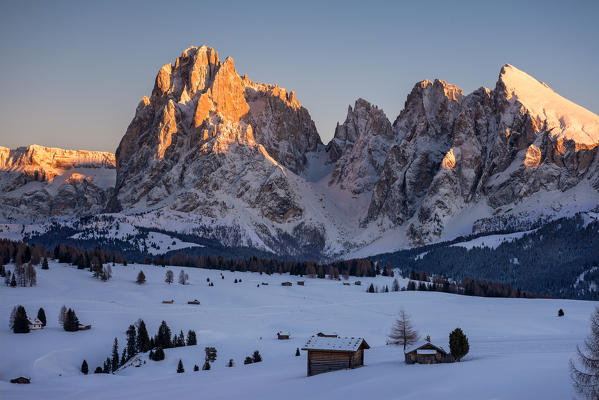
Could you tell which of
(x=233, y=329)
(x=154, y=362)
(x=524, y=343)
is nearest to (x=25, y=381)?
(x=154, y=362)

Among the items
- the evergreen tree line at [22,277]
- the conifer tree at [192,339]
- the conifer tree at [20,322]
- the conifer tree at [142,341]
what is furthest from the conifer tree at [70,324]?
the evergreen tree line at [22,277]

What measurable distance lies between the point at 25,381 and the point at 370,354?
1594 inches

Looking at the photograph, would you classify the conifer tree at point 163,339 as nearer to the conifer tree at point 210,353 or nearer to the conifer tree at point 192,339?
the conifer tree at point 192,339

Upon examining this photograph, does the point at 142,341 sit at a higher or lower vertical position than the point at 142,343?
higher

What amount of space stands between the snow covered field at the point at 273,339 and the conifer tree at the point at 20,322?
6.16ft

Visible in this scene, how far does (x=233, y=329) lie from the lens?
130 meters

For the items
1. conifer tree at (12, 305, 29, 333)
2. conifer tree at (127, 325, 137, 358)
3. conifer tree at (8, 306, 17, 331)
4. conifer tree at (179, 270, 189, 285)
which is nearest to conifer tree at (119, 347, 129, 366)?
conifer tree at (127, 325, 137, 358)

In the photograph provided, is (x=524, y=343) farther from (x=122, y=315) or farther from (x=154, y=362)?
(x=122, y=315)

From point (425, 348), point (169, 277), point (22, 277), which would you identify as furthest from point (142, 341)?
point (169, 277)

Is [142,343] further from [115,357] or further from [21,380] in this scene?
[21,380]

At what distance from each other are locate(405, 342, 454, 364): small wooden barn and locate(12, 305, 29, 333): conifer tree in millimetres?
73096

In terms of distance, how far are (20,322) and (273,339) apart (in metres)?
40.7

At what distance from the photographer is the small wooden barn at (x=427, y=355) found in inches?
2648

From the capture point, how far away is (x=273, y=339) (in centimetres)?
11775
